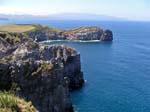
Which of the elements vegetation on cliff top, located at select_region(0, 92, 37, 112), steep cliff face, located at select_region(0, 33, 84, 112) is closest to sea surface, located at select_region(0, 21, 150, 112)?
steep cliff face, located at select_region(0, 33, 84, 112)

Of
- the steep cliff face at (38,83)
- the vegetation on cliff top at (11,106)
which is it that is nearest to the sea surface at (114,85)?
the steep cliff face at (38,83)

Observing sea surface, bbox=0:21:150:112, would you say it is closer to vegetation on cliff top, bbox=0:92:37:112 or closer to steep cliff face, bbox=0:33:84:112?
steep cliff face, bbox=0:33:84:112

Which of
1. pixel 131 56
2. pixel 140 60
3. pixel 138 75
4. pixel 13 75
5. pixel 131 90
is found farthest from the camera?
pixel 131 56

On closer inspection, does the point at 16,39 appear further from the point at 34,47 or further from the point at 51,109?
the point at 51,109

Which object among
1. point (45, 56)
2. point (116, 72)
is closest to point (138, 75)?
point (116, 72)

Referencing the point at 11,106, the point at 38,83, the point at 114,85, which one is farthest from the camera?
the point at 114,85

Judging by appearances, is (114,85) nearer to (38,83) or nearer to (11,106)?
(38,83)

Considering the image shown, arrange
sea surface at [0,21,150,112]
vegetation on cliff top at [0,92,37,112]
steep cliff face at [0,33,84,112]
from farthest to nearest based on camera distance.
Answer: sea surface at [0,21,150,112]
steep cliff face at [0,33,84,112]
vegetation on cliff top at [0,92,37,112]

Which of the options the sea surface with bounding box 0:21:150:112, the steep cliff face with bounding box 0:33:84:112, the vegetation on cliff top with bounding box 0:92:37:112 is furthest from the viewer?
the sea surface with bounding box 0:21:150:112

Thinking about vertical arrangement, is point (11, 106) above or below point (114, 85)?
above

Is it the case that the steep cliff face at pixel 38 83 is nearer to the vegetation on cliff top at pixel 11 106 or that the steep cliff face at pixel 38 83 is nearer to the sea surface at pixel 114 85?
the sea surface at pixel 114 85

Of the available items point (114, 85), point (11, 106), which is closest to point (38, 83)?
point (11, 106)
